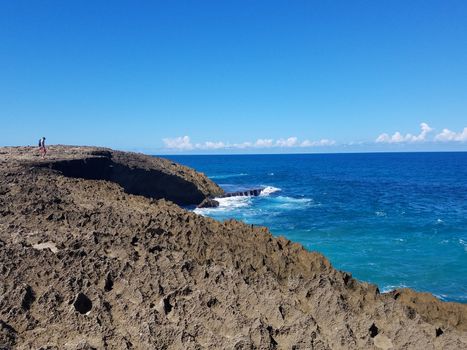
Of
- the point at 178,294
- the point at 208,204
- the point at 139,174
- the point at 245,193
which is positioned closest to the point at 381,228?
the point at 208,204

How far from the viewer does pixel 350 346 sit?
10539 millimetres

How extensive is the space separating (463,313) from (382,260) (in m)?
12.8

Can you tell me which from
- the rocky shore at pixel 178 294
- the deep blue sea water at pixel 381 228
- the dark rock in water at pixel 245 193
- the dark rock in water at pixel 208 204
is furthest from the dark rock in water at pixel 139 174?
the rocky shore at pixel 178 294

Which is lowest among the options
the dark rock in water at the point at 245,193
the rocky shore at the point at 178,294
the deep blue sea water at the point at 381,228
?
the deep blue sea water at the point at 381,228

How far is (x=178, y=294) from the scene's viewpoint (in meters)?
11.8

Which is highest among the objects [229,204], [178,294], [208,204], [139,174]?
[139,174]

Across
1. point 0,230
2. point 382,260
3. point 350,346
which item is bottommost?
point 382,260

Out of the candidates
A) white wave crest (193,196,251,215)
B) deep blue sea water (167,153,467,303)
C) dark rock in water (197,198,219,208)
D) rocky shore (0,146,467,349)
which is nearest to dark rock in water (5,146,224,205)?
white wave crest (193,196,251,215)

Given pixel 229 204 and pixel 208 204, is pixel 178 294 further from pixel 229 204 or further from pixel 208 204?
pixel 229 204

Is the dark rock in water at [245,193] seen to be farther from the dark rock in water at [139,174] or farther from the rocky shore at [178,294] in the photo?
the rocky shore at [178,294]

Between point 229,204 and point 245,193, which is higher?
point 245,193

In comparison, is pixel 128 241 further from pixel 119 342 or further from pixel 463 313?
pixel 463 313

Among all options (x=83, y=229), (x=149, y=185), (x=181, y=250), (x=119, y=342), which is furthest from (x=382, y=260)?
(x=149, y=185)

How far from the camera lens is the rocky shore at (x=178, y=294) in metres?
10.1
